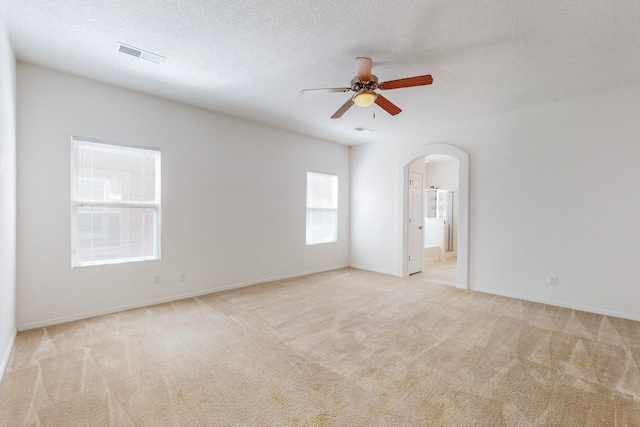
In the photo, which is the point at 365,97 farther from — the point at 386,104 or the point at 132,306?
the point at 132,306

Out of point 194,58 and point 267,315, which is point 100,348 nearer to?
point 267,315

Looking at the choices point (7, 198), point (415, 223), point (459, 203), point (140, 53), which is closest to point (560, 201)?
point (459, 203)

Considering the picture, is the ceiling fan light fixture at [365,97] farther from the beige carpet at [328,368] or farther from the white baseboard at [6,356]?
the white baseboard at [6,356]

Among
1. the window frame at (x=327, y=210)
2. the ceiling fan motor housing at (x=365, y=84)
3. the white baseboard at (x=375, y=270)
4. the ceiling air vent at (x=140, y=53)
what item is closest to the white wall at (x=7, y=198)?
the ceiling air vent at (x=140, y=53)

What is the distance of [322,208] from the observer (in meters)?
6.26

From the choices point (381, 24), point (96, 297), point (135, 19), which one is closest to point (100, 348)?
point (96, 297)

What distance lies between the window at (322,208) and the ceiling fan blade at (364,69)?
3.29 m

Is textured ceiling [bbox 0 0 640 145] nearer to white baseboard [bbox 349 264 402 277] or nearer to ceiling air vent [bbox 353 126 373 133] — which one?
ceiling air vent [bbox 353 126 373 133]

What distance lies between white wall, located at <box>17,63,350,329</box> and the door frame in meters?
1.46

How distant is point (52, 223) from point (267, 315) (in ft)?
8.53

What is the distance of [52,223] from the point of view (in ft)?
10.5

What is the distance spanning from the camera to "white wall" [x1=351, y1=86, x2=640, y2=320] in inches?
140

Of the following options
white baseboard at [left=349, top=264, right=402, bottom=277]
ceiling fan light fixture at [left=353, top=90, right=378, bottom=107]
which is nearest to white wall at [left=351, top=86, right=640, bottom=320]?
white baseboard at [left=349, top=264, right=402, bottom=277]

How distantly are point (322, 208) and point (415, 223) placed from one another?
197 cm
